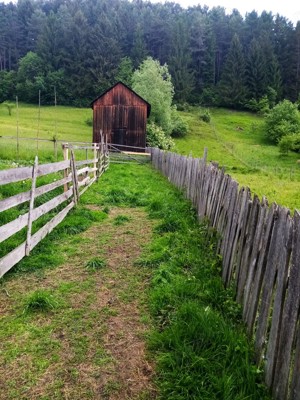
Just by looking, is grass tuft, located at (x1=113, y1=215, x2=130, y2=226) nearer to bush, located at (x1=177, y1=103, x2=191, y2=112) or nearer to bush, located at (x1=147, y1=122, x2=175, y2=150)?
bush, located at (x1=147, y1=122, x2=175, y2=150)

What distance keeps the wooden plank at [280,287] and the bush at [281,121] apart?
2020 inches

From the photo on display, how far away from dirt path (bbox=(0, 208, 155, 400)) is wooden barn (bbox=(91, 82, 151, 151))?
2726 centimetres

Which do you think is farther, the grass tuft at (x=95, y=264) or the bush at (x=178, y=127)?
the bush at (x=178, y=127)

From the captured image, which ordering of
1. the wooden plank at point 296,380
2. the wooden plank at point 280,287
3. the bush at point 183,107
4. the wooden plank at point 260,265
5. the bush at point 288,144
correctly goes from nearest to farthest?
the wooden plank at point 296,380 < the wooden plank at point 280,287 < the wooden plank at point 260,265 < the bush at point 288,144 < the bush at point 183,107

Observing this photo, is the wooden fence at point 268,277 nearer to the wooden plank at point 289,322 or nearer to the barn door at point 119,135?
the wooden plank at point 289,322

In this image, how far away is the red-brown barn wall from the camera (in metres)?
31.4

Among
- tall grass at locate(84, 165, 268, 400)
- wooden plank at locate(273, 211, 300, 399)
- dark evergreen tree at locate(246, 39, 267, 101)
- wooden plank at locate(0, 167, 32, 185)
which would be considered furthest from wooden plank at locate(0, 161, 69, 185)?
dark evergreen tree at locate(246, 39, 267, 101)

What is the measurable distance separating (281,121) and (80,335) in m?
54.7

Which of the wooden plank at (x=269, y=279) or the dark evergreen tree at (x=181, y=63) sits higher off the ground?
the dark evergreen tree at (x=181, y=63)

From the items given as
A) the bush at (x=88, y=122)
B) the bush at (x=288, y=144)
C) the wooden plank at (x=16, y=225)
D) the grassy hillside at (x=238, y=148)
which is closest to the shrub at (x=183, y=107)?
the grassy hillside at (x=238, y=148)

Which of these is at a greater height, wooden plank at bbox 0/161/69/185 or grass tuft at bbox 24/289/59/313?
wooden plank at bbox 0/161/69/185

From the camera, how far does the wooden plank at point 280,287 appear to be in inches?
103

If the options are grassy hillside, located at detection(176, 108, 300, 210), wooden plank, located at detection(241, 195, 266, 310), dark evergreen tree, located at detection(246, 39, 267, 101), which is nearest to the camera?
wooden plank, located at detection(241, 195, 266, 310)

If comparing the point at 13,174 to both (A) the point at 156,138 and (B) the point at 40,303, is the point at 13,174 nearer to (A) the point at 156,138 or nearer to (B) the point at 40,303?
(B) the point at 40,303
